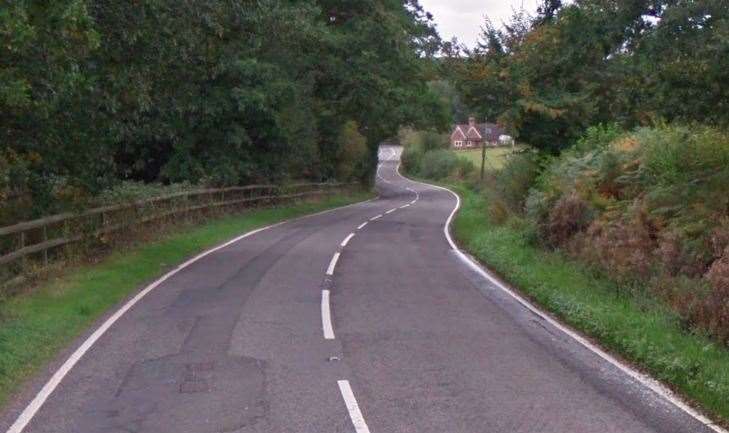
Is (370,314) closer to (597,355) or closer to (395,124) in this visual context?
(597,355)

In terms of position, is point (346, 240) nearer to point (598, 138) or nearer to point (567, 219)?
point (598, 138)

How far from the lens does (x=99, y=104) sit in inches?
619

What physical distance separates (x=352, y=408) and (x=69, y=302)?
6.60m

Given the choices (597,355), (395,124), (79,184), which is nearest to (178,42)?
(79,184)

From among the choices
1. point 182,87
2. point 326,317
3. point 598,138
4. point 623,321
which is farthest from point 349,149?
point 623,321

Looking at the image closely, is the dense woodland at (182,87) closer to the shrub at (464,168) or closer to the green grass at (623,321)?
the green grass at (623,321)

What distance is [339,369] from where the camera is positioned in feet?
31.5

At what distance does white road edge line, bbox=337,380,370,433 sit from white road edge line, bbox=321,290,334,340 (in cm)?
236

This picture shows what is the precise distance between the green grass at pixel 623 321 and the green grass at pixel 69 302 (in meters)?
6.28

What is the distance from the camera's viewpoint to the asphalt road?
7.81 m

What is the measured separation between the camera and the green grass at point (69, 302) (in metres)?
9.98

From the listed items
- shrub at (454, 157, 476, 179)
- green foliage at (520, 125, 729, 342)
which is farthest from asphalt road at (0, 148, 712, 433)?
shrub at (454, 157, 476, 179)

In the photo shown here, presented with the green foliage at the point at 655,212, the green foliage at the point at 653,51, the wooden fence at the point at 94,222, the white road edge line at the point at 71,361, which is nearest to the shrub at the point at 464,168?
the wooden fence at the point at 94,222

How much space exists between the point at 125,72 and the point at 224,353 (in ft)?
23.5
